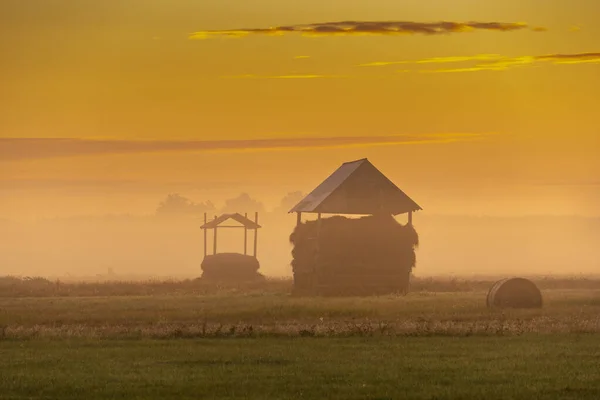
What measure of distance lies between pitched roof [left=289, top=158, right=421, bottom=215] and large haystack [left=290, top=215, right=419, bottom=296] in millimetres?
704

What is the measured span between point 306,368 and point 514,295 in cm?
2640

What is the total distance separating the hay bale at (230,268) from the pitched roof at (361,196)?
76.2 ft

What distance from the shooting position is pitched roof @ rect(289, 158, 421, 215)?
71.4m

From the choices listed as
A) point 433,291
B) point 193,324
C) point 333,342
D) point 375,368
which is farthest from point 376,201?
point 375,368

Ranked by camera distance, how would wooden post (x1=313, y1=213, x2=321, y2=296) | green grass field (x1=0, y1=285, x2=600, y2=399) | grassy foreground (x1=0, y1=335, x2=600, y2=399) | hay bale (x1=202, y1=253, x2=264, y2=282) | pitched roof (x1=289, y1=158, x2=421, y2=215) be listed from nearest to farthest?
grassy foreground (x1=0, y1=335, x2=600, y2=399) < green grass field (x1=0, y1=285, x2=600, y2=399) < wooden post (x1=313, y1=213, x2=321, y2=296) < pitched roof (x1=289, y1=158, x2=421, y2=215) < hay bale (x1=202, y1=253, x2=264, y2=282)

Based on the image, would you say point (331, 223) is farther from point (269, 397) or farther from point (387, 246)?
point (269, 397)

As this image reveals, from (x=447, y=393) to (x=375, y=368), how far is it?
4.40 m

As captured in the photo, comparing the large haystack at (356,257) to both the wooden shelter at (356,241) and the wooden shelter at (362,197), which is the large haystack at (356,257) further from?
the wooden shelter at (362,197)

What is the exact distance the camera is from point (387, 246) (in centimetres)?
7150

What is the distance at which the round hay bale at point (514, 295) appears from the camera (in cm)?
5397

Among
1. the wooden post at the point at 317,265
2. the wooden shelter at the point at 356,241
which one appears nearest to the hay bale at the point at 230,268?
the wooden shelter at the point at 356,241

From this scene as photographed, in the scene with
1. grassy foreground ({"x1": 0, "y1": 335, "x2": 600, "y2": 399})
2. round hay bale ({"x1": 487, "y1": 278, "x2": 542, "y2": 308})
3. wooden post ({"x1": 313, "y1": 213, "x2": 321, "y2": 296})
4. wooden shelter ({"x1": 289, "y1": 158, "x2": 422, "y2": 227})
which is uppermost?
wooden shelter ({"x1": 289, "y1": 158, "x2": 422, "y2": 227})

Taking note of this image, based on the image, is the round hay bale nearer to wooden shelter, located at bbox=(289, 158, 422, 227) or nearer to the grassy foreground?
the grassy foreground

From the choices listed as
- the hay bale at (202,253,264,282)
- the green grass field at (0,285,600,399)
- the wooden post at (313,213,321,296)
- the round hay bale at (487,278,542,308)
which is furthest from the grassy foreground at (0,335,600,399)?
the hay bale at (202,253,264,282)
